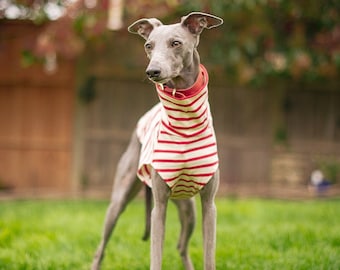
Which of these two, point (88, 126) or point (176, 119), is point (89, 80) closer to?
point (88, 126)

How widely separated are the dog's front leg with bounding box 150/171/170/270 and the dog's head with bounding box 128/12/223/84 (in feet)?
2.32

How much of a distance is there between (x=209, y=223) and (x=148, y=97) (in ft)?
28.6

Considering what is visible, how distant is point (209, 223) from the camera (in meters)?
3.85

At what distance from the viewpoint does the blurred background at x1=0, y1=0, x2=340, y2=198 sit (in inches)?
437

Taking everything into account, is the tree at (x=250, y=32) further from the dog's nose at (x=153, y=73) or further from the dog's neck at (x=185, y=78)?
the dog's nose at (x=153, y=73)

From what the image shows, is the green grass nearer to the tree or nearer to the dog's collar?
the dog's collar

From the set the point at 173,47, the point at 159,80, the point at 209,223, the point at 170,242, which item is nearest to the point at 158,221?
the point at 209,223

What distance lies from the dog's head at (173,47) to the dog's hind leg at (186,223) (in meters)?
1.44

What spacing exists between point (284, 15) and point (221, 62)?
1589 millimetres

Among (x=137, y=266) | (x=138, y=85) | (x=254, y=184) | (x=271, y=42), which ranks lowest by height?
(x=254, y=184)

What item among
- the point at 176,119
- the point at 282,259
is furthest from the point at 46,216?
the point at 176,119

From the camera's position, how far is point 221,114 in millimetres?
12633

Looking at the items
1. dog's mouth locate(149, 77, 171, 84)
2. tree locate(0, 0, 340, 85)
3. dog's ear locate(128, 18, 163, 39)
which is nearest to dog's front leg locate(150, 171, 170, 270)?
dog's mouth locate(149, 77, 171, 84)

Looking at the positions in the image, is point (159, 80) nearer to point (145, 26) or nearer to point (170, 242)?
point (145, 26)
